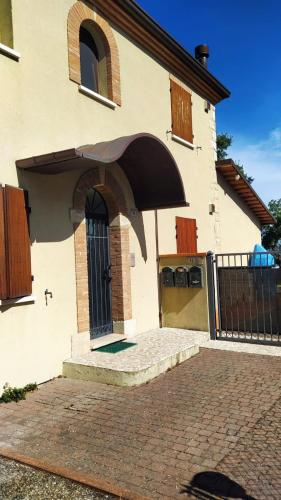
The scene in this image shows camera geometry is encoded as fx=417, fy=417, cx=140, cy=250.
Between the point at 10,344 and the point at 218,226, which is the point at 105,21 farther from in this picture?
the point at 218,226

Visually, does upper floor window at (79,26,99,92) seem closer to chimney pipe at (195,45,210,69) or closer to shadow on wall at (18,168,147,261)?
shadow on wall at (18,168,147,261)

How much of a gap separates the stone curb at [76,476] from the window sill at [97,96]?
576 centimetres

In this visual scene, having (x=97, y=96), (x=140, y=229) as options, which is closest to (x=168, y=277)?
(x=140, y=229)

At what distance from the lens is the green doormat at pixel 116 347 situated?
720 cm

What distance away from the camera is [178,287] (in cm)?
926

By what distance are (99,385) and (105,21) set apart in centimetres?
667

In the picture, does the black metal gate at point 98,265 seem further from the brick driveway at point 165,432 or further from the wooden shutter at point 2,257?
the wooden shutter at point 2,257

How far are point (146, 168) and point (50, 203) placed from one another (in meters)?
2.52

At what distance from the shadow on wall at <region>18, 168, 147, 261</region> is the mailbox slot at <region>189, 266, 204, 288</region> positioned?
3184 millimetres

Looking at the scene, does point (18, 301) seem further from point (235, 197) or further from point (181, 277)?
point (235, 197)

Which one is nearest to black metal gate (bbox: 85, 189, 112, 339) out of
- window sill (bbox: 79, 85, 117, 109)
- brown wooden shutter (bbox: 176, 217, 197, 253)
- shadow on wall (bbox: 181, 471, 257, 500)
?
window sill (bbox: 79, 85, 117, 109)

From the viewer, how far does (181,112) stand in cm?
1090

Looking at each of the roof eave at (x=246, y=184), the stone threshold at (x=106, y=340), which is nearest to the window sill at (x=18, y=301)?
the stone threshold at (x=106, y=340)

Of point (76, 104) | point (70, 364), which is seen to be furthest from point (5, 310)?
point (76, 104)
